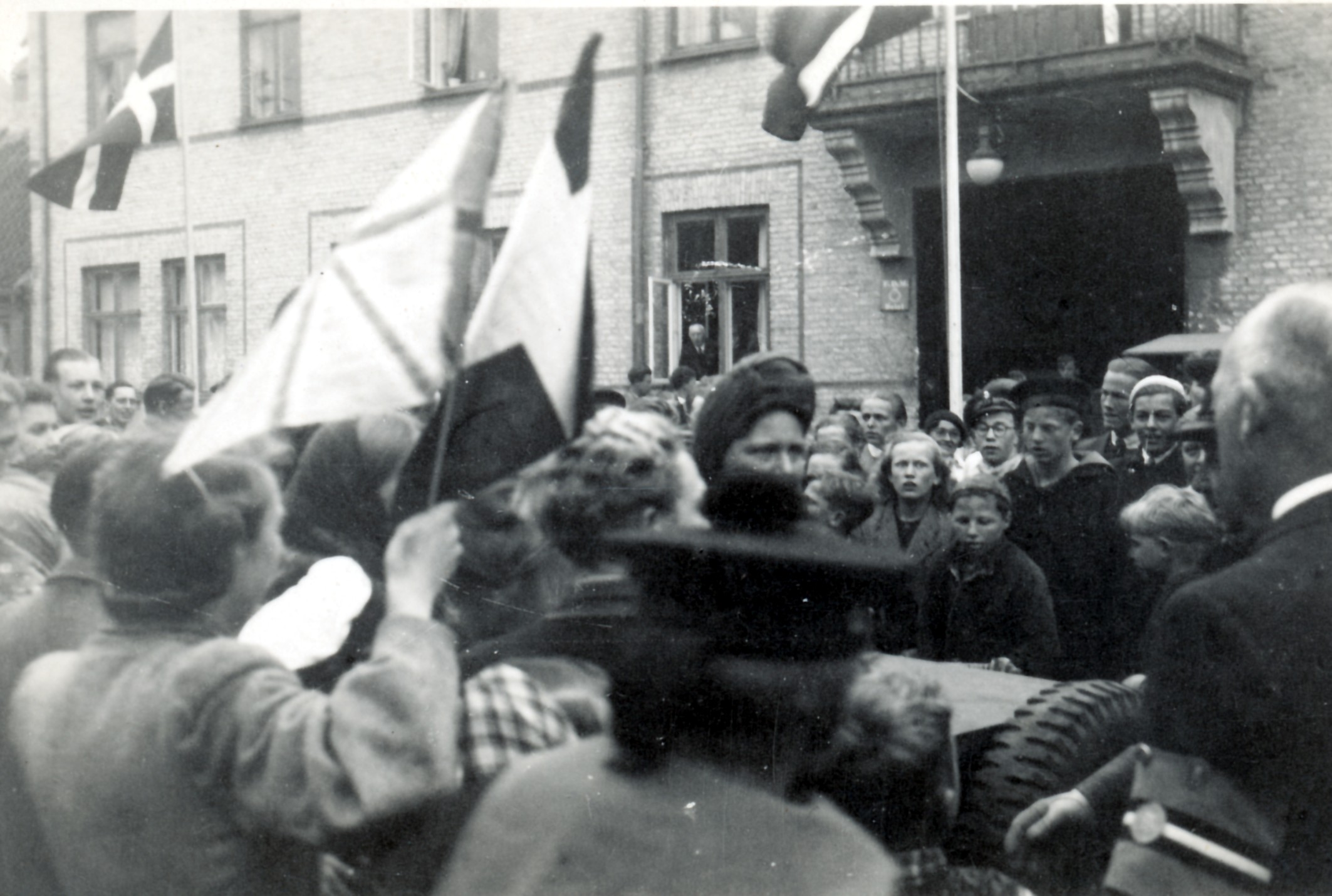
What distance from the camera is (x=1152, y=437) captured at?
380cm

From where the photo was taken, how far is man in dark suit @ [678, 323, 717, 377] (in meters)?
2.84

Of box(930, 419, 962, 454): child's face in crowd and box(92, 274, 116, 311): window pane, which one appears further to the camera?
box(930, 419, 962, 454): child's face in crowd

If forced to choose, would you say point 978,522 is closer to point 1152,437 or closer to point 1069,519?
point 1069,519

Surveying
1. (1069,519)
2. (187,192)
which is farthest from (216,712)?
(1069,519)

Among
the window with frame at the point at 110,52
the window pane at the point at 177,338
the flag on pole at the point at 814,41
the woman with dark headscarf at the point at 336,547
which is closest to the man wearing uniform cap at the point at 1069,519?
the flag on pole at the point at 814,41

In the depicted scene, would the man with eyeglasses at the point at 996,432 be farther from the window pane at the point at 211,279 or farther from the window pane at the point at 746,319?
the window pane at the point at 211,279

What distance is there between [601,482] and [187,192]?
1.23 m

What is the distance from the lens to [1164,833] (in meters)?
2.33

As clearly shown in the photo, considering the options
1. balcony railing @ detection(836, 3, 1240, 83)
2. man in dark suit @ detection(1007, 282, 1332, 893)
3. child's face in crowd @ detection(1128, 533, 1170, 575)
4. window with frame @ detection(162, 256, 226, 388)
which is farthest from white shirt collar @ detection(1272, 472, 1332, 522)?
window with frame @ detection(162, 256, 226, 388)

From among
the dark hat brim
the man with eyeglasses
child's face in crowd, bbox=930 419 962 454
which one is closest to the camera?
the dark hat brim

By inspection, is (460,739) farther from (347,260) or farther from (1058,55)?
(1058,55)

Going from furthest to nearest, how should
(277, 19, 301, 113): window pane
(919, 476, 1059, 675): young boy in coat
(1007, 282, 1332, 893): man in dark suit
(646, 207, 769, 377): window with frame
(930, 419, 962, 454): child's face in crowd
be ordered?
(930, 419, 962, 454): child's face in crowd → (919, 476, 1059, 675): young boy in coat → (277, 19, 301, 113): window pane → (646, 207, 769, 377): window with frame → (1007, 282, 1332, 893): man in dark suit

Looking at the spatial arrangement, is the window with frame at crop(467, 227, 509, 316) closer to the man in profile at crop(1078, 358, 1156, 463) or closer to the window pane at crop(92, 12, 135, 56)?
the window pane at crop(92, 12, 135, 56)

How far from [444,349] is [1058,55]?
6.41ft
